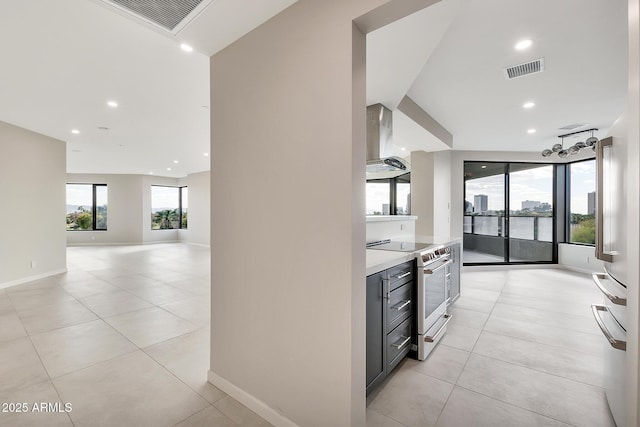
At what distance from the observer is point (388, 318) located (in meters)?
2.13

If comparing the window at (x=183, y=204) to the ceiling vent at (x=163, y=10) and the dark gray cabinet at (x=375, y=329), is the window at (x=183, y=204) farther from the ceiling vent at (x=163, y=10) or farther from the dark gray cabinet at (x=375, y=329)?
the dark gray cabinet at (x=375, y=329)

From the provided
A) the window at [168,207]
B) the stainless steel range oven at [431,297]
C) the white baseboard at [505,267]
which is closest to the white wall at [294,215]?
the stainless steel range oven at [431,297]

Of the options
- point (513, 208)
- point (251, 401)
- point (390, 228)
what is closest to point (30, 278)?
point (251, 401)

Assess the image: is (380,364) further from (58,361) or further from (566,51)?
(566,51)

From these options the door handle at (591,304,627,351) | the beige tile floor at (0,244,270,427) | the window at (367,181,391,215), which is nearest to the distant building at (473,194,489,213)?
the window at (367,181,391,215)

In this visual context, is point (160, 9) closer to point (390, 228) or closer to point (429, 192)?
point (390, 228)

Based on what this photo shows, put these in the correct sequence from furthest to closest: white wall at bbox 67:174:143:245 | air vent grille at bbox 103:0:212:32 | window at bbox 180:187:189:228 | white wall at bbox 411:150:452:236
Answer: window at bbox 180:187:189:228 < white wall at bbox 67:174:143:245 < white wall at bbox 411:150:452:236 < air vent grille at bbox 103:0:212:32

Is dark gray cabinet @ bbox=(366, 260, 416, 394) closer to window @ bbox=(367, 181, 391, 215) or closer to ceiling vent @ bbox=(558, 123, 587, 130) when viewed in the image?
ceiling vent @ bbox=(558, 123, 587, 130)

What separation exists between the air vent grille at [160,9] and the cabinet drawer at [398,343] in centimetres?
252

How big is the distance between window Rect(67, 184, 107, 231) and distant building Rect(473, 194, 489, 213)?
12.8 m

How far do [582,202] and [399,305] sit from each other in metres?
6.96

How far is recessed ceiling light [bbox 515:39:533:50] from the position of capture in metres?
2.44

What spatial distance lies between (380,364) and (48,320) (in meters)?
3.89

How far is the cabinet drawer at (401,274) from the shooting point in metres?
2.17
